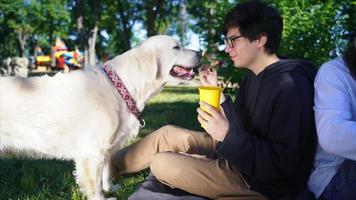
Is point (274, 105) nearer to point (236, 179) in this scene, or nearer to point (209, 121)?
point (209, 121)

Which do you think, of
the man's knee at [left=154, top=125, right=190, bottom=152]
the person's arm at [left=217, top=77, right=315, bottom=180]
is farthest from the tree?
the person's arm at [left=217, top=77, right=315, bottom=180]

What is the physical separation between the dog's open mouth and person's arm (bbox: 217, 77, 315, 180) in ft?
5.29

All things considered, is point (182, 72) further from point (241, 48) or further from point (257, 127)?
point (257, 127)

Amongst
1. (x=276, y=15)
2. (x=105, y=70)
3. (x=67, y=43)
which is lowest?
Answer: (x=67, y=43)

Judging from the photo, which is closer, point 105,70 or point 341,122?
point 341,122

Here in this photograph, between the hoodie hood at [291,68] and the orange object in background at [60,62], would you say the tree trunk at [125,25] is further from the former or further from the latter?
the hoodie hood at [291,68]

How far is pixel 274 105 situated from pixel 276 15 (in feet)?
2.00

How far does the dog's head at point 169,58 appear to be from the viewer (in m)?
3.97

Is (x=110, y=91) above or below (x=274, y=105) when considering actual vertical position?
below

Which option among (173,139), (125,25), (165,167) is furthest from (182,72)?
(125,25)

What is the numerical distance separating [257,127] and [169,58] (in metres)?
1.56

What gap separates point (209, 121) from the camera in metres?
2.61

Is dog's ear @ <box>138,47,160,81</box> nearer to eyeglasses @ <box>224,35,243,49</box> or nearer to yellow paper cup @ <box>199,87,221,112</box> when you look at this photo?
eyeglasses @ <box>224,35,243,49</box>

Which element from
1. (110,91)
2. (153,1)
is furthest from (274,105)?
(153,1)
